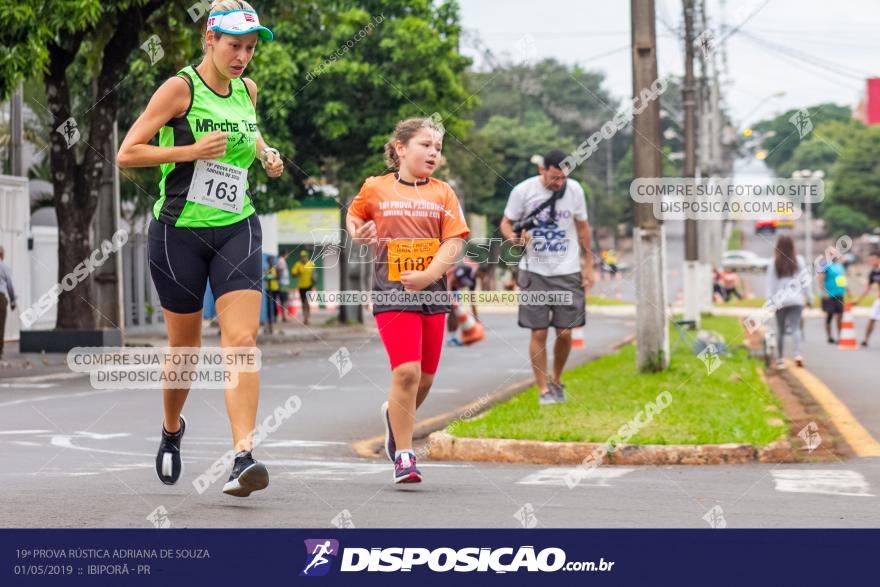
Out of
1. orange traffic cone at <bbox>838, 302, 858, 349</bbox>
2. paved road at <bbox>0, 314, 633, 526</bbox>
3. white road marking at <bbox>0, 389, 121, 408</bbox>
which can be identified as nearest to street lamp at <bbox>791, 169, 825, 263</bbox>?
orange traffic cone at <bbox>838, 302, 858, 349</bbox>

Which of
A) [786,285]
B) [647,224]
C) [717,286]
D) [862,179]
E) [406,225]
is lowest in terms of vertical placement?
[717,286]

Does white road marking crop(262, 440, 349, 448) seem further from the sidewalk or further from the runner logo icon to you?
the sidewalk

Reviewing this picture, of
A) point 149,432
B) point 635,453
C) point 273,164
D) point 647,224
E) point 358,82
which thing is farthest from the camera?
point 358,82

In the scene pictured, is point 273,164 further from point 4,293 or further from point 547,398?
point 4,293

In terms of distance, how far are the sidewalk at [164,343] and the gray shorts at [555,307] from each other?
711 cm

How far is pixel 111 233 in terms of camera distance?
22.2 meters

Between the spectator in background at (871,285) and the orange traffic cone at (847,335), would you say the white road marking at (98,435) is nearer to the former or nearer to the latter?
the orange traffic cone at (847,335)

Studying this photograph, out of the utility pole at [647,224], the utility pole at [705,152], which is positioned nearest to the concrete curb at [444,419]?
the utility pole at [647,224]

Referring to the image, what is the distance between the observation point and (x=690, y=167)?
27.9m

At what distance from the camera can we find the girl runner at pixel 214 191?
5.96 m

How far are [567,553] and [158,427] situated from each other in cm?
651

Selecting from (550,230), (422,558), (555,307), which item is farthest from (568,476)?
(550,230)

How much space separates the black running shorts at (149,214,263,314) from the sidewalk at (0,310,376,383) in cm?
1033

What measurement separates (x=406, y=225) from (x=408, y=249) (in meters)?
0.12
